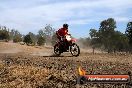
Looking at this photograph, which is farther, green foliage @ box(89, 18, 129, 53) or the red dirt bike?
green foliage @ box(89, 18, 129, 53)

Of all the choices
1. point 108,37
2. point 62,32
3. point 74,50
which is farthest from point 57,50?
point 108,37

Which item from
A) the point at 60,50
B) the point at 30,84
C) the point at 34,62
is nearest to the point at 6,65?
the point at 34,62

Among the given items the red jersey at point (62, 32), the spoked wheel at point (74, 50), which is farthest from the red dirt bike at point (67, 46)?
the red jersey at point (62, 32)

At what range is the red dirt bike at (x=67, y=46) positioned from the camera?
22.7m

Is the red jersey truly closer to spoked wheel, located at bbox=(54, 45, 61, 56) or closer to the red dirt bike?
the red dirt bike

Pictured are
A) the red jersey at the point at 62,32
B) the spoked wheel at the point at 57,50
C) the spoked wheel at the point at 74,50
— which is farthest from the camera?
the spoked wheel at the point at 57,50

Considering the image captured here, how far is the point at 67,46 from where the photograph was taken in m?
23.3

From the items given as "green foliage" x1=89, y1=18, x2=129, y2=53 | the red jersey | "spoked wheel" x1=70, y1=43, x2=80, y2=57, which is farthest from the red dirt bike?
"green foliage" x1=89, y1=18, x2=129, y2=53

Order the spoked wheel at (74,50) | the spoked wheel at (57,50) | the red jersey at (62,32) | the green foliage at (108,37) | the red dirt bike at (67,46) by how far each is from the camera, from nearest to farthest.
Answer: the spoked wheel at (74,50)
the red dirt bike at (67,46)
the red jersey at (62,32)
the spoked wheel at (57,50)
the green foliage at (108,37)

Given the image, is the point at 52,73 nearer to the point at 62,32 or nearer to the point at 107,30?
the point at 62,32

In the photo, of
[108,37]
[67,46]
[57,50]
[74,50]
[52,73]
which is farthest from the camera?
[108,37]

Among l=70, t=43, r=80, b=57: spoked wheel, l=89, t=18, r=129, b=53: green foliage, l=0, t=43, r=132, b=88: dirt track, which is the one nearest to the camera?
l=0, t=43, r=132, b=88: dirt track

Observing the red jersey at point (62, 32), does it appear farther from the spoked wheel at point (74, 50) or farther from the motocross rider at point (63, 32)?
the spoked wheel at point (74, 50)

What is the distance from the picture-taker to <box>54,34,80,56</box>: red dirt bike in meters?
22.7
